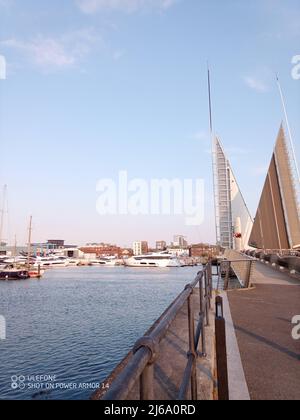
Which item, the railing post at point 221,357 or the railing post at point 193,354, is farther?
the railing post at point 193,354

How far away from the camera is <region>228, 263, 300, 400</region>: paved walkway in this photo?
347 cm

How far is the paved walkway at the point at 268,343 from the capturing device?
3471mm

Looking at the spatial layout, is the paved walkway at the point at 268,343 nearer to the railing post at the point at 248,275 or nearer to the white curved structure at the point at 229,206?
the railing post at the point at 248,275

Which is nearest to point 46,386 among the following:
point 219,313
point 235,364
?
point 235,364

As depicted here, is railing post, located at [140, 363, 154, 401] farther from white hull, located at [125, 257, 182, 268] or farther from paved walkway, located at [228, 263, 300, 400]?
white hull, located at [125, 257, 182, 268]

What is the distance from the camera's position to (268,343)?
5.06 m

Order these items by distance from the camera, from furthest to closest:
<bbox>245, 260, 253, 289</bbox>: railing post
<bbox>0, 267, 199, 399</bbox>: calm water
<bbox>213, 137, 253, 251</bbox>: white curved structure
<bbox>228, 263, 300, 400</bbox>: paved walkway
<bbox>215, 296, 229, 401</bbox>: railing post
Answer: <bbox>213, 137, 253, 251</bbox>: white curved structure → <bbox>245, 260, 253, 289</bbox>: railing post → <bbox>0, 267, 199, 399</bbox>: calm water → <bbox>228, 263, 300, 400</bbox>: paved walkway → <bbox>215, 296, 229, 401</bbox>: railing post
